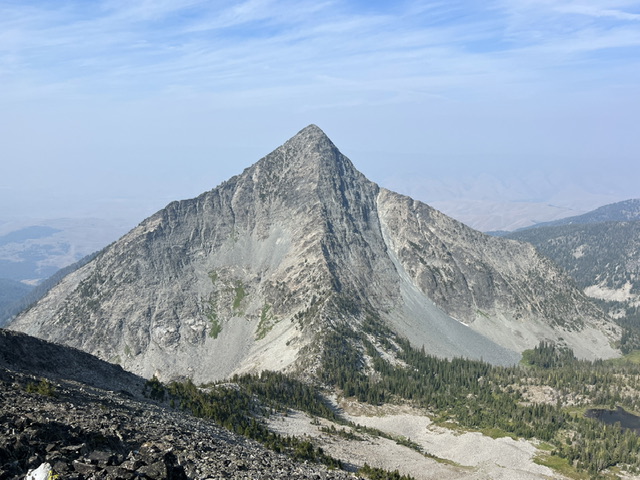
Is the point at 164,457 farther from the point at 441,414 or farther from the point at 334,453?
the point at 441,414

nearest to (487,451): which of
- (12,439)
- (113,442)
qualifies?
(113,442)

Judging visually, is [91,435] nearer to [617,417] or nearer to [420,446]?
[420,446]

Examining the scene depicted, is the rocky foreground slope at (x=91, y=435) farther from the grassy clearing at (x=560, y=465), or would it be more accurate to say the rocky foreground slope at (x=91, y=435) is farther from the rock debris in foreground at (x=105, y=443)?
the grassy clearing at (x=560, y=465)

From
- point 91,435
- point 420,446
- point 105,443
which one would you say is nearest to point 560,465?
point 420,446

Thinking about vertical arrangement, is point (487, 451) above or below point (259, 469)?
below

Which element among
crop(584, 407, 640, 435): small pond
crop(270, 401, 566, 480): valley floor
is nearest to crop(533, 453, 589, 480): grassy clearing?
crop(270, 401, 566, 480): valley floor

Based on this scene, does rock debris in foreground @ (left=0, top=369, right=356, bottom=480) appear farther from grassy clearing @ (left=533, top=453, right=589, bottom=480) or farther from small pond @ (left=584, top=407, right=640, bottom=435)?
small pond @ (left=584, top=407, right=640, bottom=435)
